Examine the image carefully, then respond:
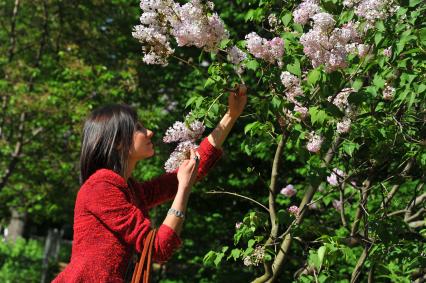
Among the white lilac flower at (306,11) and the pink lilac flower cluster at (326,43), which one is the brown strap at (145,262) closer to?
the pink lilac flower cluster at (326,43)

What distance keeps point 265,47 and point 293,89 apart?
0.80ft

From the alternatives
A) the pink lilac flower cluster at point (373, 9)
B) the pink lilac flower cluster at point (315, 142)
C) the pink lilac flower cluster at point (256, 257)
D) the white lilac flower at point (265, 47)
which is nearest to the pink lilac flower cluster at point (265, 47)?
the white lilac flower at point (265, 47)

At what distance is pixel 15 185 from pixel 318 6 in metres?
11.5

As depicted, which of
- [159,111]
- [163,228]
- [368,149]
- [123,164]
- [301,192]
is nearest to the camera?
[163,228]

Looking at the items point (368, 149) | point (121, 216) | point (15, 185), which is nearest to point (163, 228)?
point (121, 216)

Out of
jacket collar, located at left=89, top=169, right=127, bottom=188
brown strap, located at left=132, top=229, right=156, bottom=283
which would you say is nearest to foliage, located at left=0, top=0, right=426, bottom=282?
jacket collar, located at left=89, top=169, right=127, bottom=188

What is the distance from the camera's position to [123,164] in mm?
2490

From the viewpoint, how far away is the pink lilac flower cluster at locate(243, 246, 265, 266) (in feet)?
9.74

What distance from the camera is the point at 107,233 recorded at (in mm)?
2314

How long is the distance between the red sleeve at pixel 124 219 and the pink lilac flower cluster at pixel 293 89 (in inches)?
34.9

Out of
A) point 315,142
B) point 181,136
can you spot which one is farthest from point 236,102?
point 315,142

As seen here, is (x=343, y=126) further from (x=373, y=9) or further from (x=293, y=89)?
(x=373, y=9)

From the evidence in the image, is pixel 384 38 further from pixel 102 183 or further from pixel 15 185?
pixel 15 185

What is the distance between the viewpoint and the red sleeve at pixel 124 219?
2.20 metres
